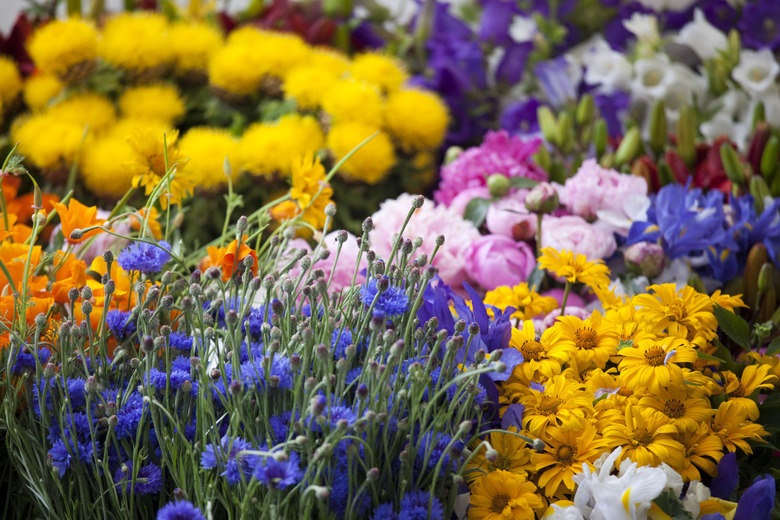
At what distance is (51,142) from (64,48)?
0.15 meters

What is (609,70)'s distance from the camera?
3.42 ft

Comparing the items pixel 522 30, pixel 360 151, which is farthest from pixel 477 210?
pixel 522 30

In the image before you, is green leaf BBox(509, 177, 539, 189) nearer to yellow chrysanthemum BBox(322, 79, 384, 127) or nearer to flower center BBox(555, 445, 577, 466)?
yellow chrysanthemum BBox(322, 79, 384, 127)

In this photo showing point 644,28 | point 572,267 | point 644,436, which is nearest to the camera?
point 644,436

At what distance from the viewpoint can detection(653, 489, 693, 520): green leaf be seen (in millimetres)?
376

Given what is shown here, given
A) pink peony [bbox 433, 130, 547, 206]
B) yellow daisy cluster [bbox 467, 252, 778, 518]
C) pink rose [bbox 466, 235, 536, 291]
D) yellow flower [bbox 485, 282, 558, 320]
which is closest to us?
yellow daisy cluster [bbox 467, 252, 778, 518]

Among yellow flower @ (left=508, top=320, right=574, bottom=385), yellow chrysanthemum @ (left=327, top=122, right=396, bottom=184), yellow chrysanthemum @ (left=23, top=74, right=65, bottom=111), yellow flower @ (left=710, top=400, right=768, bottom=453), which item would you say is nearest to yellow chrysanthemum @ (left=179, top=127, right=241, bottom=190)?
yellow chrysanthemum @ (left=327, top=122, right=396, bottom=184)

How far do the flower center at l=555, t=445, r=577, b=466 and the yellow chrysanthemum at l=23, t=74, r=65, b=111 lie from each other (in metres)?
0.86

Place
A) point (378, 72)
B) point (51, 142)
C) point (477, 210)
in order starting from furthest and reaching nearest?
point (378, 72) → point (51, 142) → point (477, 210)

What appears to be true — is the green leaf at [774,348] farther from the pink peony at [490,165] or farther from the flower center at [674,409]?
the pink peony at [490,165]

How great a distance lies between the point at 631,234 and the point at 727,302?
0.15 metres

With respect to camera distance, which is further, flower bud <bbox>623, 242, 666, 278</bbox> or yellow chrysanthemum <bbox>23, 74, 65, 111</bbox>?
yellow chrysanthemum <bbox>23, 74, 65, 111</bbox>

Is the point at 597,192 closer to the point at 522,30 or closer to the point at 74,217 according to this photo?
the point at 74,217

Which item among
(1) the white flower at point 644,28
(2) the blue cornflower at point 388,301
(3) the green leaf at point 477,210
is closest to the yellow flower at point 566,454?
(2) the blue cornflower at point 388,301
